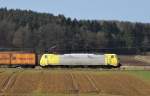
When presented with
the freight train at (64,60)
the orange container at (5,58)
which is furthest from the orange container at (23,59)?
the orange container at (5,58)

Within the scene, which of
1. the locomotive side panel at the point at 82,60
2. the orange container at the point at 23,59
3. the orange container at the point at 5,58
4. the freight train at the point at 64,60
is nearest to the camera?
the freight train at the point at 64,60

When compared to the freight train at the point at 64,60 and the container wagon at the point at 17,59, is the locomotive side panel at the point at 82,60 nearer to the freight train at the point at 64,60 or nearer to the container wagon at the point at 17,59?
the freight train at the point at 64,60

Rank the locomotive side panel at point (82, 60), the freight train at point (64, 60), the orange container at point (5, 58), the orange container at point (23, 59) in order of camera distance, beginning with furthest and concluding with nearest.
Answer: the orange container at point (5, 58), the orange container at point (23, 59), the locomotive side panel at point (82, 60), the freight train at point (64, 60)

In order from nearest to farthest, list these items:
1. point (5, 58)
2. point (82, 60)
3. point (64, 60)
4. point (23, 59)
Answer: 1. point (64, 60)
2. point (82, 60)
3. point (5, 58)
4. point (23, 59)

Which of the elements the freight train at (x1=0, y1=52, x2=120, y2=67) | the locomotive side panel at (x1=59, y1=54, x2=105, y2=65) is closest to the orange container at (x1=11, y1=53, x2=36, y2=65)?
the freight train at (x1=0, y1=52, x2=120, y2=67)

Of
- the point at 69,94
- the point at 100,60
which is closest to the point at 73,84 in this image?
the point at 69,94

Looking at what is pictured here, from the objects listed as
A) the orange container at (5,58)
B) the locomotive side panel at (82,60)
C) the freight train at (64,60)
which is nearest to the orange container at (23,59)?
the freight train at (64,60)

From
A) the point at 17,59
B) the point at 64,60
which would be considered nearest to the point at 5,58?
the point at 17,59

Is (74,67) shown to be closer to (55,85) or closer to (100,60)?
(100,60)

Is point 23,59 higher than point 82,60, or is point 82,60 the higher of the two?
point 23,59

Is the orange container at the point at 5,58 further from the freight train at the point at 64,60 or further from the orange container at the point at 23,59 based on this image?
the orange container at the point at 23,59

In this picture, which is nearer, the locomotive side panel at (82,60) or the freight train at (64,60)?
the freight train at (64,60)

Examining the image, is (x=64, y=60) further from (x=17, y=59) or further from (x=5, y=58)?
(x=5, y=58)

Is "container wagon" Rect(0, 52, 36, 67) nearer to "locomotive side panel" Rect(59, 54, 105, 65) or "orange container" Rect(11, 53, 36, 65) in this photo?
"orange container" Rect(11, 53, 36, 65)
